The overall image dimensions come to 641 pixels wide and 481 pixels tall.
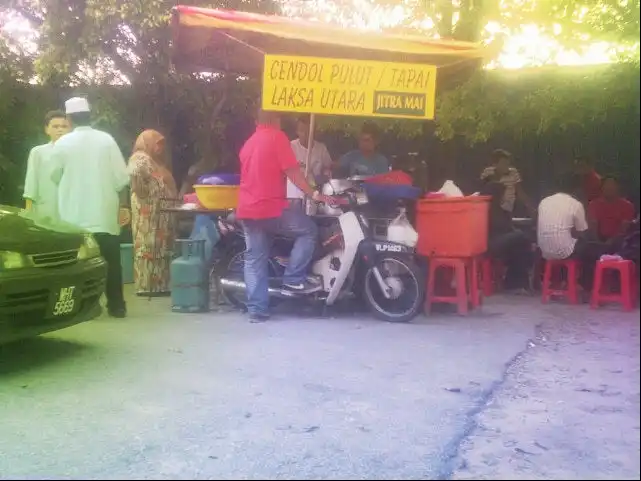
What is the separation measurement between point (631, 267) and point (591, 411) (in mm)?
1336

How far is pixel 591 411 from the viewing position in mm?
2445

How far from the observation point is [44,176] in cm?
446

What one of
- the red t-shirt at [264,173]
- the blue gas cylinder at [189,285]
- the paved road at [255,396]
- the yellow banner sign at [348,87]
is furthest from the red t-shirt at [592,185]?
the blue gas cylinder at [189,285]

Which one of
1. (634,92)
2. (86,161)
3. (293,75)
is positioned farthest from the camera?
(86,161)

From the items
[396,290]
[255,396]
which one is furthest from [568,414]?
[396,290]

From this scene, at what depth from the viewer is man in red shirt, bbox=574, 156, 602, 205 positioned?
12.2 feet

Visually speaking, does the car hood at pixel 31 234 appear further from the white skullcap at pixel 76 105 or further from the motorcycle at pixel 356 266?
the motorcycle at pixel 356 266

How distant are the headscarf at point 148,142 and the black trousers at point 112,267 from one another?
73 centimetres

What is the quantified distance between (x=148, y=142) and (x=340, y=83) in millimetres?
2723

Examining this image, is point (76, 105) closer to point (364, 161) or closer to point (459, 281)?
point (364, 161)

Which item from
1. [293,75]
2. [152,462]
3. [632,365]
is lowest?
[152,462]

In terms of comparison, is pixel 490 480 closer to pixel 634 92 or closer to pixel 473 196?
pixel 634 92

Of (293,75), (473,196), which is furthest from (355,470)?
(473,196)

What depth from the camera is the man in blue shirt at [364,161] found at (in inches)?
243
